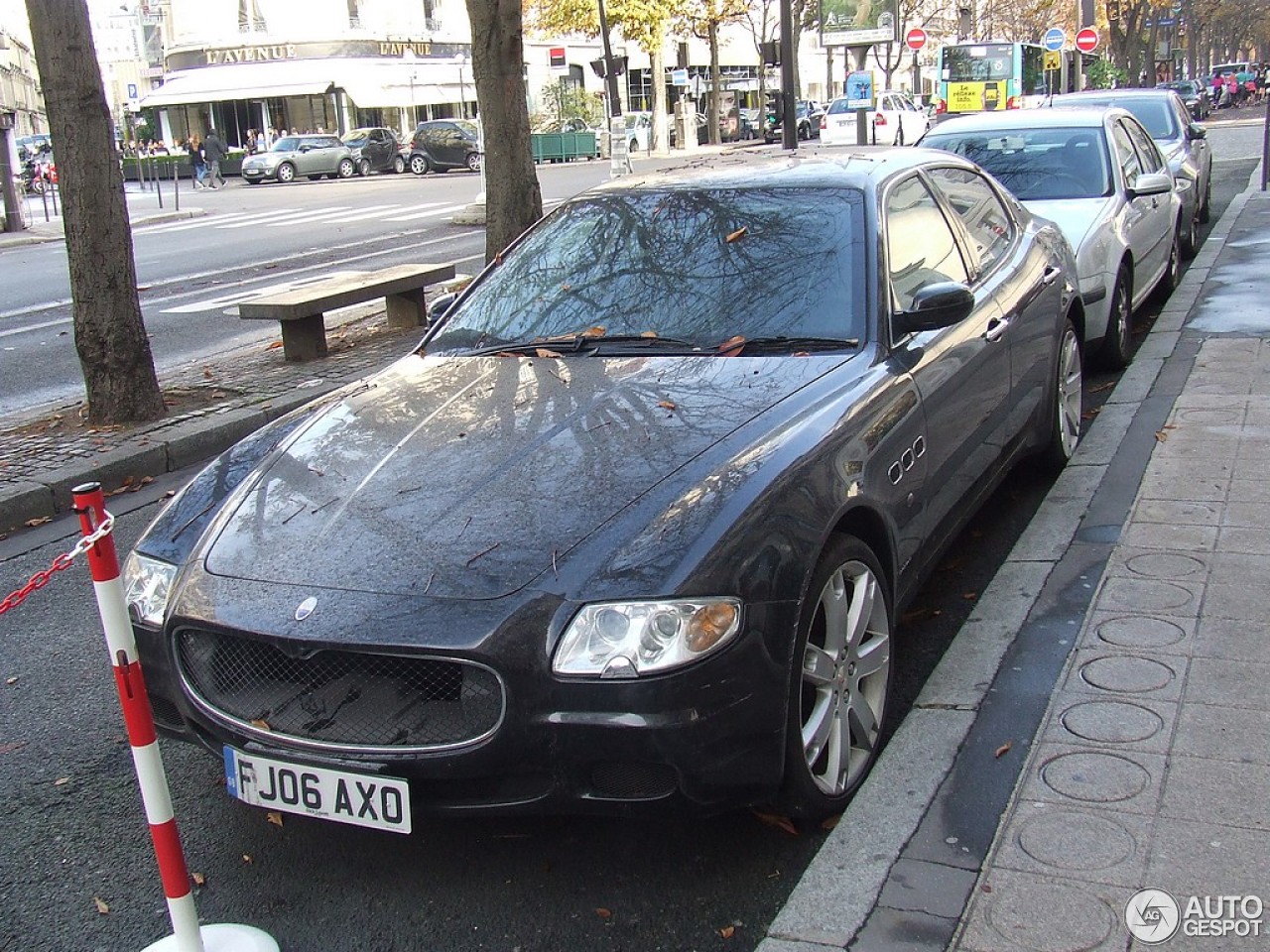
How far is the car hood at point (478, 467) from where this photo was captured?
310 centimetres

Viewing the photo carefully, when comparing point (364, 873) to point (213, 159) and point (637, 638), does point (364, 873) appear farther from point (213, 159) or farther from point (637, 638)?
point (213, 159)

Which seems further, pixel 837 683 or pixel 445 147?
pixel 445 147

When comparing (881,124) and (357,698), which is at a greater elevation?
(881,124)

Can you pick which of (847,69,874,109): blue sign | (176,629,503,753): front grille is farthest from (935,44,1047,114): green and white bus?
(176,629,503,753): front grille

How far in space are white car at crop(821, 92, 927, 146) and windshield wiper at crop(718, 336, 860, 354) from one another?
32.3 metres

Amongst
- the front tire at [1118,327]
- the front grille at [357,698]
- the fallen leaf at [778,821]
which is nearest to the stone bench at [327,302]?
the front tire at [1118,327]

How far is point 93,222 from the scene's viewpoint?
7.73 meters

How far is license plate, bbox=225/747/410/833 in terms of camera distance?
2920 millimetres

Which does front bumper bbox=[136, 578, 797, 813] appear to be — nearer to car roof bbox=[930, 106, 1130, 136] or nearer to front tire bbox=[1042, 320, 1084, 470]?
front tire bbox=[1042, 320, 1084, 470]

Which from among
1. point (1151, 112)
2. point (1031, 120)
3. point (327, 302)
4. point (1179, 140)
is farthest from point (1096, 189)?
point (1151, 112)

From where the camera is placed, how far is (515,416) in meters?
3.83

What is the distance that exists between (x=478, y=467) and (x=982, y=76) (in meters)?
42.5

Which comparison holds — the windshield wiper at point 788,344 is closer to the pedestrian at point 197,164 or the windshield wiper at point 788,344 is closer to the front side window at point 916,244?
the front side window at point 916,244

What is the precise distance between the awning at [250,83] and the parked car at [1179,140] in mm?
47302
